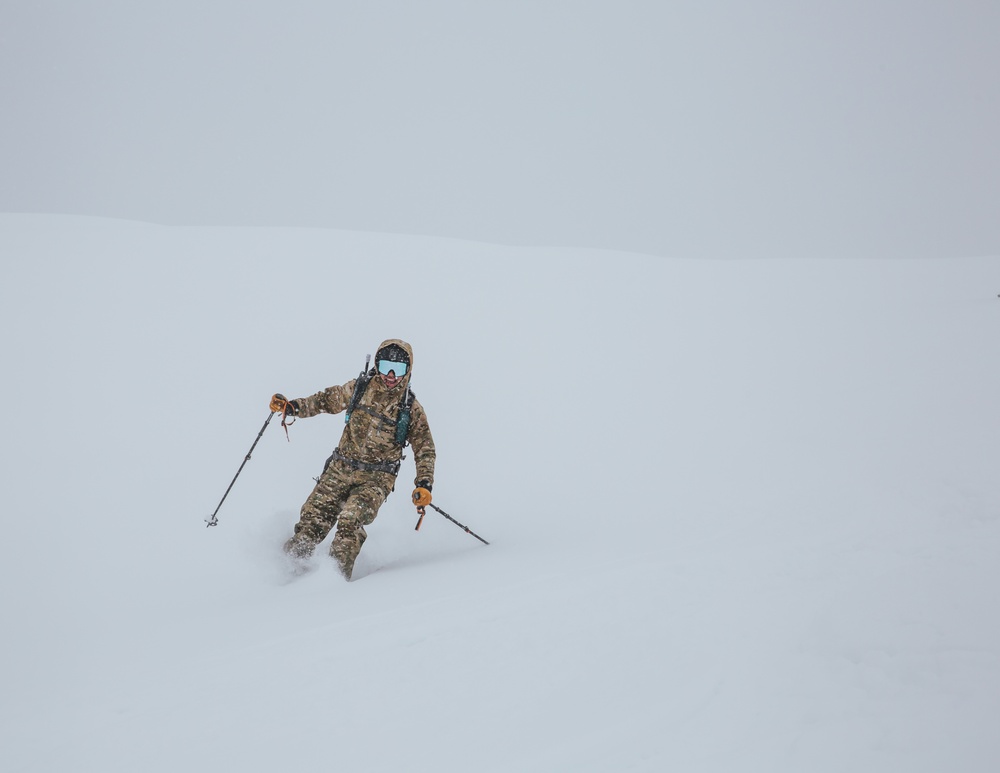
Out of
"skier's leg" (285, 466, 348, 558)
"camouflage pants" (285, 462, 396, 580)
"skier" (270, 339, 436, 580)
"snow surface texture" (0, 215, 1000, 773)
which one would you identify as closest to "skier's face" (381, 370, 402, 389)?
"skier" (270, 339, 436, 580)

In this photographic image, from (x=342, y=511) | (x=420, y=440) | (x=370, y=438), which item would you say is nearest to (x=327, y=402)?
(x=370, y=438)

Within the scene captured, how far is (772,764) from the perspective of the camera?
2.58 meters

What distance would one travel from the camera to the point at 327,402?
621 cm

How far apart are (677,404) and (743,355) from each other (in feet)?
7.85

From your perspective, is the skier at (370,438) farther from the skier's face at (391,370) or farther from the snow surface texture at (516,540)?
the snow surface texture at (516,540)

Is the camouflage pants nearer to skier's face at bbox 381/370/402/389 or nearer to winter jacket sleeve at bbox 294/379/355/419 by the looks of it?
winter jacket sleeve at bbox 294/379/355/419

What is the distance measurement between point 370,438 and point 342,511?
75cm

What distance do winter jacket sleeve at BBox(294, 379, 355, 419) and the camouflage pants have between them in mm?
548

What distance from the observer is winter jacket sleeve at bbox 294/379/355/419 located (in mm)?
6160

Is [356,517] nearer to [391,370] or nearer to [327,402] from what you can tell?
[327,402]

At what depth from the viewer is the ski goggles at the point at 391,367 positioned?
5922mm

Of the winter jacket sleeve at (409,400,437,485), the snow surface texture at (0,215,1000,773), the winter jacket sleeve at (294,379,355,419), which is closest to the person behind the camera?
the snow surface texture at (0,215,1000,773)

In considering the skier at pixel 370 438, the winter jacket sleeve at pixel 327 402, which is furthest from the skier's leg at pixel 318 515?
the winter jacket sleeve at pixel 327 402

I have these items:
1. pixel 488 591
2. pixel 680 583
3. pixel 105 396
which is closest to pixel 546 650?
pixel 488 591
